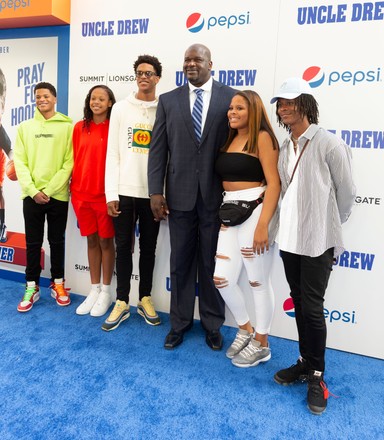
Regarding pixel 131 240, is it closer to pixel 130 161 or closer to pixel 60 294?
pixel 130 161

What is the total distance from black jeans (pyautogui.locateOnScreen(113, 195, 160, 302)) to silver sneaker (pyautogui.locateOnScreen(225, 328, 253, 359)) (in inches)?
31.2

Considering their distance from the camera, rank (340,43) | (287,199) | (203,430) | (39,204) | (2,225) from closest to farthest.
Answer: (203,430), (287,199), (340,43), (39,204), (2,225)

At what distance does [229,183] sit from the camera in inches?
91.1

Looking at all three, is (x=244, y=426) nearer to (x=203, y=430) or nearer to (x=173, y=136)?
(x=203, y=430)

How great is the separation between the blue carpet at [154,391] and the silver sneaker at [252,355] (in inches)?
1.6

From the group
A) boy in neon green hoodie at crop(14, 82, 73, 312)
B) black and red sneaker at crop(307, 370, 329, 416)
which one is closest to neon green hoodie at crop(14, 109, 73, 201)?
boy in neon green hoodie at crop(14, 82, 73, 312)

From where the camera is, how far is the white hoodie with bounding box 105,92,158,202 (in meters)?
2.69

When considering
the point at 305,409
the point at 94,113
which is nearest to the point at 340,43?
the point at 94,113

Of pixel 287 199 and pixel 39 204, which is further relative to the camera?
pixel 39 204

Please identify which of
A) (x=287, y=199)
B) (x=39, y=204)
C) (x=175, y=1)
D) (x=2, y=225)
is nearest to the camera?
(x=287, y=199)

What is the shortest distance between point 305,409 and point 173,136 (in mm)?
1700

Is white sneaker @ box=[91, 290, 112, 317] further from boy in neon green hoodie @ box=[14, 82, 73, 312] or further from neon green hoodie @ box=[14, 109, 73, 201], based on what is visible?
neon green hoodie @ box=[14, 109, 73, 201]

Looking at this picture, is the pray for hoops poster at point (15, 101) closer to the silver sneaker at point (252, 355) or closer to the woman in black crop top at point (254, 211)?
the woman in black crop top at point (254, 211)

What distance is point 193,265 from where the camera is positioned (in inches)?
107
